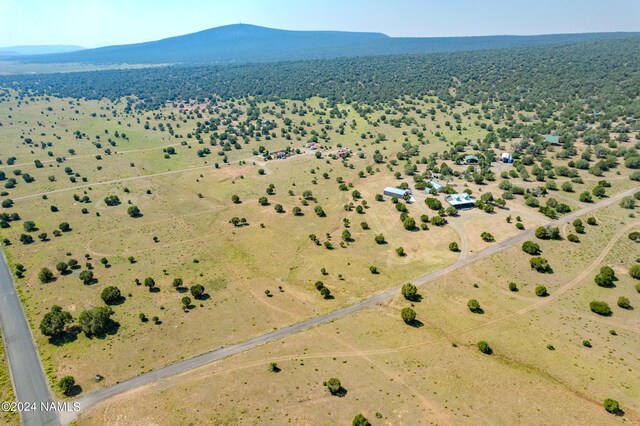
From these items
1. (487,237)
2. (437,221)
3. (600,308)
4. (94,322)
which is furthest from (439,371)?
(94,322)

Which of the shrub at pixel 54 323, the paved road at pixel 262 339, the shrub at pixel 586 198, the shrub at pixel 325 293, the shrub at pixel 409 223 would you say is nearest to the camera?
the paved road at pixel 262 339

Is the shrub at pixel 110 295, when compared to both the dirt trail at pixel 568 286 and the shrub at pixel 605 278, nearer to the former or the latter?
the dirt trail at pixel 568 286

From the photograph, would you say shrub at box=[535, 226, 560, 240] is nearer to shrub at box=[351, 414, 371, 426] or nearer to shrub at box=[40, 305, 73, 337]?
shrub at box=[351, 414, 371, 426]

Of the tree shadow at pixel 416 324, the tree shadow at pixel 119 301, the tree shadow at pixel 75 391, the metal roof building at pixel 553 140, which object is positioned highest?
the metal roof building at pixel 553 140

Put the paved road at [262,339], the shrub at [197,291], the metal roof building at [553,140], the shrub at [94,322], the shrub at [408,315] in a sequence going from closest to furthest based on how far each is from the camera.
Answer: the paved road at [262,339]
the shrub at [94,322]
the shrub at [408,315]
the shrub at [197,291]
the metal roof building at [553,140]

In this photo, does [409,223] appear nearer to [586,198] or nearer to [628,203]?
[586,198]

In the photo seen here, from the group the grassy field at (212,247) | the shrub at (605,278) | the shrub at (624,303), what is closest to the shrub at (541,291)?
the grassy field at (212,247)
